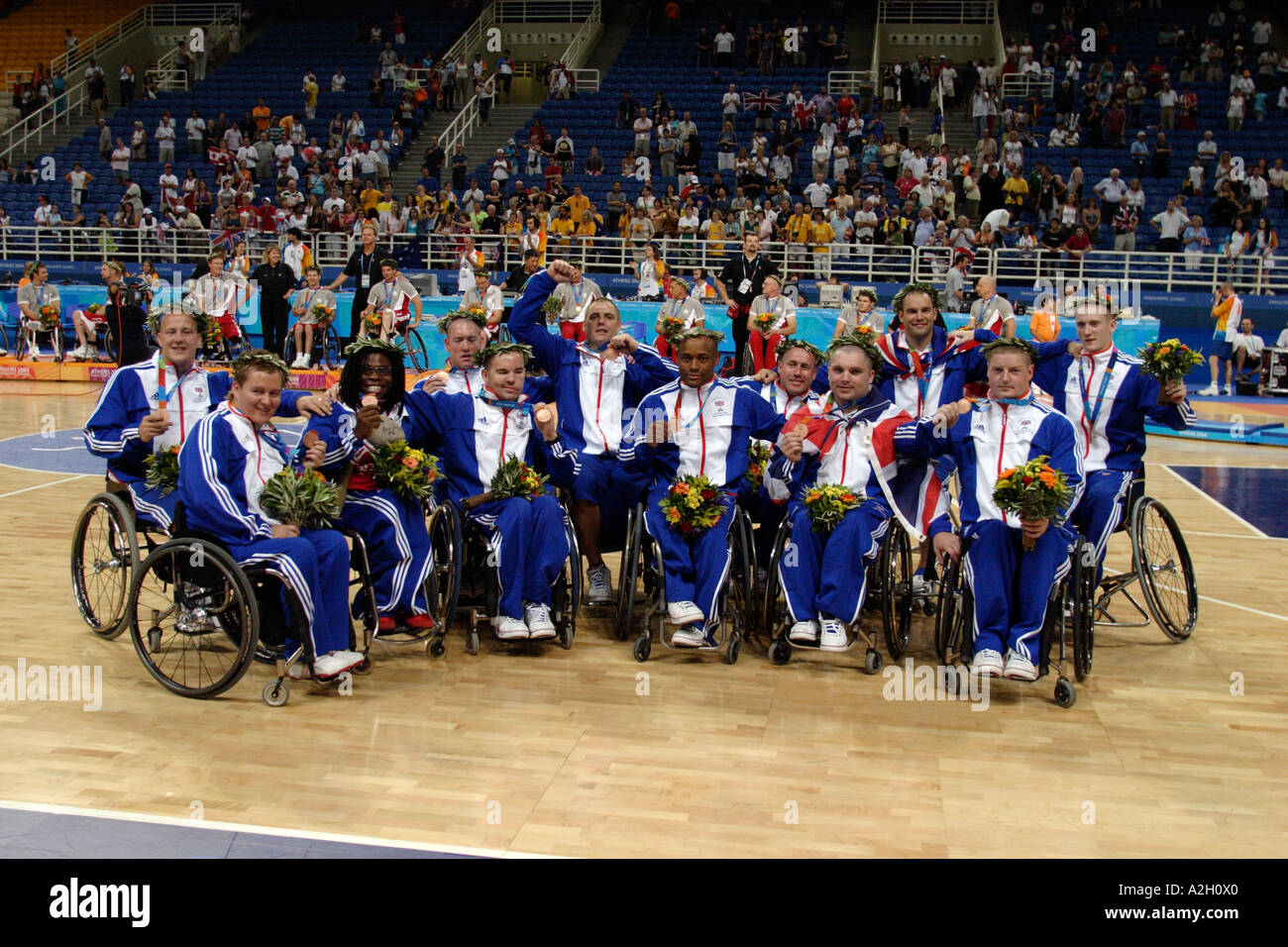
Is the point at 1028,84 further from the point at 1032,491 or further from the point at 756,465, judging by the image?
the point at 1032,491

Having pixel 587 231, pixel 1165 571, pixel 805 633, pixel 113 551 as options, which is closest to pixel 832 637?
pixel 805 633

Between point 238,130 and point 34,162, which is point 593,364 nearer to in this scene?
point 238,130

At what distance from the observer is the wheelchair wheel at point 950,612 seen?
5141 millimetres

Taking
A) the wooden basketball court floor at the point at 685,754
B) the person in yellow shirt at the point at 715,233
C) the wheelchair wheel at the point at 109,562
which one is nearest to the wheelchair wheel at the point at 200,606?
the wooden basketball court floor at the point at 685,754

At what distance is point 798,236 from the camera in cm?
1877

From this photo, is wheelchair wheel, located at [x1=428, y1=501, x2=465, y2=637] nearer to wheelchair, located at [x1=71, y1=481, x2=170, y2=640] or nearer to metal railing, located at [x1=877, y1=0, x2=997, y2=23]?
wheelchair, located at [x1=71, y1=481, x2=170, y2=640]

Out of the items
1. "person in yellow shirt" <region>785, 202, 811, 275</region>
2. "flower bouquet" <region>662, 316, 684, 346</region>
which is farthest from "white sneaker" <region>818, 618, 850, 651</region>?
"person in yellow shirt" <region>785, 202, 811, 275</region>

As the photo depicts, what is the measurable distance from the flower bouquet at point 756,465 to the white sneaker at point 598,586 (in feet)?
2.86

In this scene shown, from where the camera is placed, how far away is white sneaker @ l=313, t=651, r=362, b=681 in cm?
491

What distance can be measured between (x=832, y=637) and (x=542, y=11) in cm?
2478

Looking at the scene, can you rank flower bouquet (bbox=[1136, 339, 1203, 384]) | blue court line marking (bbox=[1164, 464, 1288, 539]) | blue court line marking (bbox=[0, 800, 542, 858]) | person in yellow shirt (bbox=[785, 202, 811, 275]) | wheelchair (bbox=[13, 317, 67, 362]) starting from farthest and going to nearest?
person in yellow shirt (bbox=[785, 202, 811, 275]) < wheelchair (bbox=[13, 317, 67, 362]) < blue court line marking (bbox=[1164, 464, 1288, 539]) < flower bouquet (bbox=[1136, 339, 1203, 384]) < blue court line marking (bbox=[0, 800, 542, 858])

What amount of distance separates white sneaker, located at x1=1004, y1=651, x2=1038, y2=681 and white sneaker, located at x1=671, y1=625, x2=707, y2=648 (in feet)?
4.18

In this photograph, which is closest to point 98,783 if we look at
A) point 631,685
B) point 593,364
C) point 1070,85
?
point 631,685

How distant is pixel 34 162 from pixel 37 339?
8.99 meters
